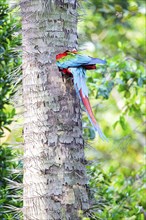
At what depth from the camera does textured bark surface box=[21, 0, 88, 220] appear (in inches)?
85.9

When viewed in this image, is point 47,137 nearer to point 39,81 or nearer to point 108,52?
point 39,81

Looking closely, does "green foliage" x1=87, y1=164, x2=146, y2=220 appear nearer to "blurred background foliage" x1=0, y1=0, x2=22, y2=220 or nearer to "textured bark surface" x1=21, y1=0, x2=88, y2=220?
"blurred background foliage" x1=0, y1=0, x2=22, y2=220

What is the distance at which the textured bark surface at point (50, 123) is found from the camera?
2182mm

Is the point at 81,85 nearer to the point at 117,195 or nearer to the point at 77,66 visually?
the point at 77,66

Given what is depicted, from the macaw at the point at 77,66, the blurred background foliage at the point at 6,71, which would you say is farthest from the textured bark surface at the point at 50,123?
the blurred background foliage at the point at 6,71

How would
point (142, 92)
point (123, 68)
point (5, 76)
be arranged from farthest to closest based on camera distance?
1. point (142, 92)
2. point (123, 68)
3. point (5, 76)

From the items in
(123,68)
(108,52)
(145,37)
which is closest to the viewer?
(123,68)

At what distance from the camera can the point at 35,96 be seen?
227cm

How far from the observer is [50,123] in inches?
87.7

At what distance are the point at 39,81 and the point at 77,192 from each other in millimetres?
510

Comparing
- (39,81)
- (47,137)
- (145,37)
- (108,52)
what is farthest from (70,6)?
(145,37)

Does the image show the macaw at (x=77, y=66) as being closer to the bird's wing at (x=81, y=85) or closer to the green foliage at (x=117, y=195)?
the bird's wing at (x=81, y=85)

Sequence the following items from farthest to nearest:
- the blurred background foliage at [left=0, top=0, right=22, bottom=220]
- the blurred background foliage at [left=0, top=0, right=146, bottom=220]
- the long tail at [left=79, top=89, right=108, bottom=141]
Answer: the blurred background foliage at [left=0, top=0, right=22, bottom=220], the blurred background foliage at [left=0, top=0, right=146, bottom=220], the long tail at [left=79, top=89, right=108, bottom=141]

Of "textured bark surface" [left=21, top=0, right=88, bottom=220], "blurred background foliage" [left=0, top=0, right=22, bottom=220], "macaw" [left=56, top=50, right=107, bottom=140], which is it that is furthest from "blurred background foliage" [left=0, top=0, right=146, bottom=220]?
"macaw" [left=56, top=50, right=107, bottom=140]
